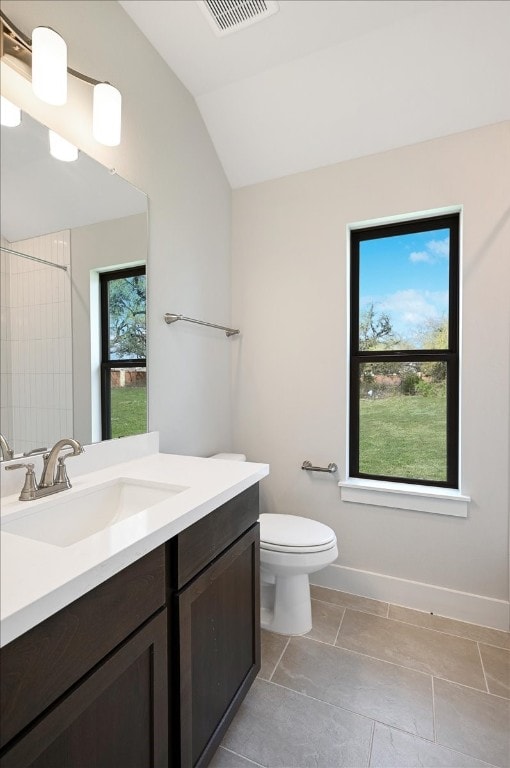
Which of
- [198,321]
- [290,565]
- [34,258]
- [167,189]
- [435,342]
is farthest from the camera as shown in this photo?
[435,342]

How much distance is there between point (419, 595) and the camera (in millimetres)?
1962

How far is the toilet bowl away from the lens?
166 cm

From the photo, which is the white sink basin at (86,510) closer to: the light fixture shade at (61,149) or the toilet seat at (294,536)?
the toilet seat at (294,536)

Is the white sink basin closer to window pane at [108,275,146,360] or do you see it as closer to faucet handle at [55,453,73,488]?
faucet handle at [55,453,73,488]

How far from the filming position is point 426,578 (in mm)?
1959

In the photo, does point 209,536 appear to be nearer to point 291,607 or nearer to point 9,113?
point 291,607

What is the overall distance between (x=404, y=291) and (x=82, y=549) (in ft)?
6.70

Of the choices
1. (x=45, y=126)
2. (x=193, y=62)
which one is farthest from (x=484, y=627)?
(x=193, y=62)

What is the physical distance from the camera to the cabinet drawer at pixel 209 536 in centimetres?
94

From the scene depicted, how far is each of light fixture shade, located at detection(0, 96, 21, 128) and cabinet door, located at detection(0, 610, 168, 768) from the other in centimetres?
142

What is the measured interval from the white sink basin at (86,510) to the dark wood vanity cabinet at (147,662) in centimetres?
19

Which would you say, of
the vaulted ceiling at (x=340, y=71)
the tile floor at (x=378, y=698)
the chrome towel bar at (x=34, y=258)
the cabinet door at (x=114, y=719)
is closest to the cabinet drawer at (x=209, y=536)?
the cabinet door at (x=114, y=719)

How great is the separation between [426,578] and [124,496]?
1.65 m

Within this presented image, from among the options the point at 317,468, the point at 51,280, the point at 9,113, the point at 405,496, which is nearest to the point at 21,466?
the point at 51,280
